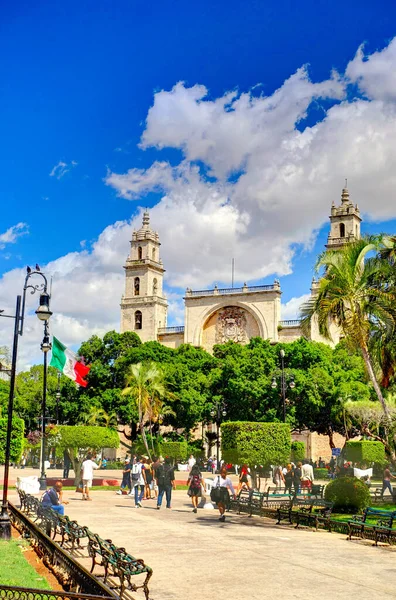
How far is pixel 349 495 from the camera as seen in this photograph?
57.2 ft

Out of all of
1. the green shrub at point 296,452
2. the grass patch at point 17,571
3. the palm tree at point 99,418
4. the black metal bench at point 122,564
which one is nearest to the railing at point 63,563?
the grass patch at point 17,571

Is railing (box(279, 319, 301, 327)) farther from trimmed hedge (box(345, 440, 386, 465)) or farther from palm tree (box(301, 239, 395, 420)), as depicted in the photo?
palm tree (box(301, 239, 395, 420))

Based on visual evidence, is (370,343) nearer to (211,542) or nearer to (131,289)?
(211,542)

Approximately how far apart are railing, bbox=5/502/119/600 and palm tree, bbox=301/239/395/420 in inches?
356

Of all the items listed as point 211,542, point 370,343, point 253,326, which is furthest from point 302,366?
point 211,542

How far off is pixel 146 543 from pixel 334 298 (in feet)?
26.1

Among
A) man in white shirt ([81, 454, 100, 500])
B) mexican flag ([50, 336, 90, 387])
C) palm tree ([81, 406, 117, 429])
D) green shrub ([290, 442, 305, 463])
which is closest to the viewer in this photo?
man in white shirt ([81, 454, 100, 500])

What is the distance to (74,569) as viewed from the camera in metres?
8.24

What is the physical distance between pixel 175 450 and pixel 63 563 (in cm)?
3784

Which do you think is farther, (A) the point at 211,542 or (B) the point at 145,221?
(B) the point at 145,221

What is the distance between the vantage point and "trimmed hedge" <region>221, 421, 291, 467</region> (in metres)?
23.0

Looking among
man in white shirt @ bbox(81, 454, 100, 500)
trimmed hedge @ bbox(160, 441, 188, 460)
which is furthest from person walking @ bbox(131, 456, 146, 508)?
trimmed hedge @ bbox(160, 441, 188, 460)

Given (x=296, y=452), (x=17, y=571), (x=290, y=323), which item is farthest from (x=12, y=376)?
(x=290, y=323)

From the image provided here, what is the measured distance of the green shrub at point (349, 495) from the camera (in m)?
17.4
